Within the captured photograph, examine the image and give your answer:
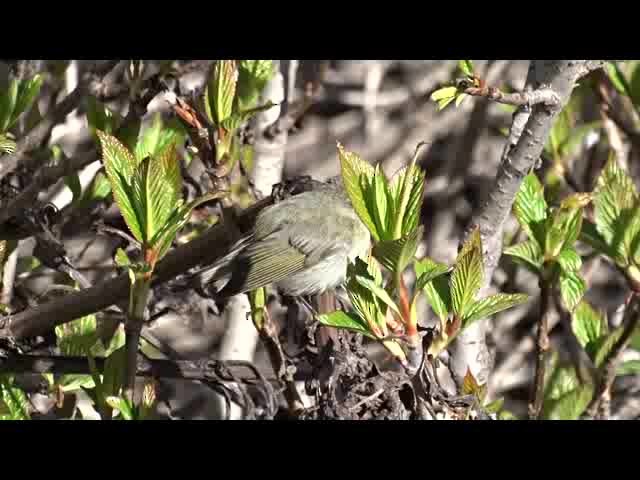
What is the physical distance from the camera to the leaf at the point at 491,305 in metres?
1.89

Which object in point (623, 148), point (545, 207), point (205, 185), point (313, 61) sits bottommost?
point (545, 207)

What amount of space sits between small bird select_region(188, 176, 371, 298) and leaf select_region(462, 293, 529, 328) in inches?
47.6

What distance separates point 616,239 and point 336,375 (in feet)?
3.02

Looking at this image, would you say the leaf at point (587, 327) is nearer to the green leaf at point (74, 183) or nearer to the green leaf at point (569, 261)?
the green leaf at point (569, 261)

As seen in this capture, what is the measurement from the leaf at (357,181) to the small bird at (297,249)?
1.11 meters

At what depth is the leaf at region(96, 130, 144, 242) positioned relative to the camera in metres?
1.92

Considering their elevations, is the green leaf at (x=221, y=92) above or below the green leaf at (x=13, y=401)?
above

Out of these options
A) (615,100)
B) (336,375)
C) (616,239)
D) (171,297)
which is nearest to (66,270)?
(171,297)

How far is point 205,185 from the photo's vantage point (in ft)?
10.4

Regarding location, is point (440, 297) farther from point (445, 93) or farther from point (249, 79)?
point (249, 79)

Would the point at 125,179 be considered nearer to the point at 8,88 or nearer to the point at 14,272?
the point at 8,88

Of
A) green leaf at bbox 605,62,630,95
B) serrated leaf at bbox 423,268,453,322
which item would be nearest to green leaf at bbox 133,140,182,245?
serrated leaf at bbox 423,268,453,322

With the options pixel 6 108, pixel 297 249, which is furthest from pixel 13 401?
pixel 297 249

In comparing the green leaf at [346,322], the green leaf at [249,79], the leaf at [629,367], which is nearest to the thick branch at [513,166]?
the leaf at [629,367]
